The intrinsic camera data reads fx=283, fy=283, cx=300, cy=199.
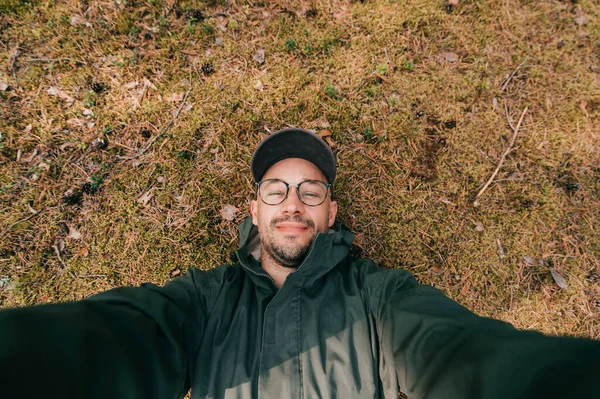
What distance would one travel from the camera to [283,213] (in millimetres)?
3162

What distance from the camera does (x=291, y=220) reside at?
123 inches

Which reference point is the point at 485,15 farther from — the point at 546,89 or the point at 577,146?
the point at 577,146

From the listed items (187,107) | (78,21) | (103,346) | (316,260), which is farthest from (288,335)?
(78,21)

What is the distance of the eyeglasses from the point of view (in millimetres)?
3287

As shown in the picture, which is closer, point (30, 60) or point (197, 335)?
point (197, 335)

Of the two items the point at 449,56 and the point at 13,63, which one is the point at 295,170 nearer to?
the point at 449,56

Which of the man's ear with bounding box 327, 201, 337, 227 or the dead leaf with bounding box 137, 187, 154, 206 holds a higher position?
the dead leaf with bounding box 137, 187, 154, 206

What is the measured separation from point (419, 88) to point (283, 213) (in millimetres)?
2960

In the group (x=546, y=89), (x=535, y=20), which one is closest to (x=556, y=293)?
(x=546, y=89)

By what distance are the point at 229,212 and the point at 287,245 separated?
1299mm

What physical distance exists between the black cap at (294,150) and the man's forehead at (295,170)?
8cm

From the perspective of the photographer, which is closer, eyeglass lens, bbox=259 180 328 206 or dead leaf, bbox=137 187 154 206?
eyeglass lens, bbox=259 180 328 206

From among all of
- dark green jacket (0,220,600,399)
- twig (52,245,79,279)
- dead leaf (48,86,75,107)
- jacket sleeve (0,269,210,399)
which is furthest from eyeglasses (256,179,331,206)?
dead leaf (48,86,75,107)

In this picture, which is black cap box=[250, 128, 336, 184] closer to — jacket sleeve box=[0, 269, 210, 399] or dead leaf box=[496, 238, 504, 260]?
jacket sleeve box=[0, 269, 210, 399]
